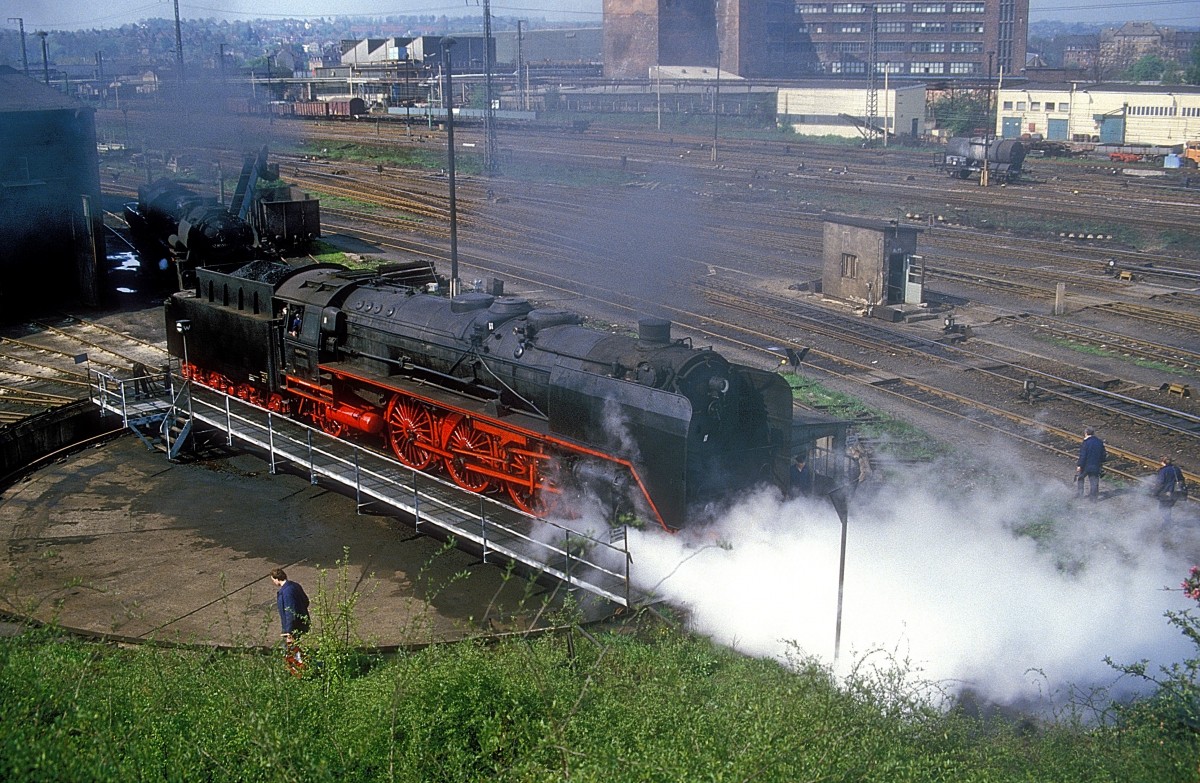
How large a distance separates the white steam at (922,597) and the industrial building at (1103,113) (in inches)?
2276

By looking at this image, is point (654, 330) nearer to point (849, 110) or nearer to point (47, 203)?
point (47, 203)

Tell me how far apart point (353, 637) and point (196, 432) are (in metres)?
9.29

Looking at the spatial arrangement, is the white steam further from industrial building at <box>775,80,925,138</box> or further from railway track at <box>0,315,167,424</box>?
industrial building at <box>775,80,925,138</box>

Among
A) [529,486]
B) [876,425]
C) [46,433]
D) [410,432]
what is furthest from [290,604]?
[876,425]

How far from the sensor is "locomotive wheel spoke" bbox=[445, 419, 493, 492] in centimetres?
1569

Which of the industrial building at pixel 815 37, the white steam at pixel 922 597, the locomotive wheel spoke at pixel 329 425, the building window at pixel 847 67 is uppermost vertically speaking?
the industrial building at pixel 815 37

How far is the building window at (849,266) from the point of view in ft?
99.0

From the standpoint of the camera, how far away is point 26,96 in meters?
30.8

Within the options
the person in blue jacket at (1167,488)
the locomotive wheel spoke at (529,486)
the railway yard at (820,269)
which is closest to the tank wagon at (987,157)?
the railway yard at (820,269)

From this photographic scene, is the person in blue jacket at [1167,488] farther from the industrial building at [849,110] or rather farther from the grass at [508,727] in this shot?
the industrial building at [849,110]

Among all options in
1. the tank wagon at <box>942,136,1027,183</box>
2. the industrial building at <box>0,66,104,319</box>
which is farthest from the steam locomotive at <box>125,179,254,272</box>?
the tank wagon at <box>942,136,1027,183</box>

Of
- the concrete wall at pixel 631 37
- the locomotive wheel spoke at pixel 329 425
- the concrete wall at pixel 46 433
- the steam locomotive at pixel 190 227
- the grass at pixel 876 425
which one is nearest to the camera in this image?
the concrete wall at pixel 46 433

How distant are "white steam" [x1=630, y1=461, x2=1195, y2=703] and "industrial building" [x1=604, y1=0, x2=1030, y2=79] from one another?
84.6 m

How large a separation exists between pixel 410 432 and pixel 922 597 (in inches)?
327
